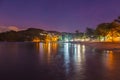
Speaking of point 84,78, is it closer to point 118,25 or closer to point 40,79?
point 40,79

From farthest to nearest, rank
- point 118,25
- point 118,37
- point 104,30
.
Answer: point 104,30 < point 118,37 < point 118,25

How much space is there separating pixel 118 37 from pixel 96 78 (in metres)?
79.5

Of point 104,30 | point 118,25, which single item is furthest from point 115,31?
point 104,30

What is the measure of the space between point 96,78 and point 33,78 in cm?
445

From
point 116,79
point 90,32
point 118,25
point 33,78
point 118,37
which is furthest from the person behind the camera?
point 90,32

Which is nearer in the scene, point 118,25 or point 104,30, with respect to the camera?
point 118,25

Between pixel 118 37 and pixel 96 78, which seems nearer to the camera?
pixel 96 78

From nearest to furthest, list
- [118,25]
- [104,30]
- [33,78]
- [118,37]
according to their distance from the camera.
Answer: [33,78]
[118,25]
[118,37]
[104,30]

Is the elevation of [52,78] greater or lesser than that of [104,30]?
lesser

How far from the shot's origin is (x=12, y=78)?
16391 mm

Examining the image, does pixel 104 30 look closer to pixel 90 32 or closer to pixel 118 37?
pixel 118 37

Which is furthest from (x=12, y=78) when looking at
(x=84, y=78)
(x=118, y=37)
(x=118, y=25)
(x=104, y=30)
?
(x=104, y=30)

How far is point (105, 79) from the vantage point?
50.4 feet

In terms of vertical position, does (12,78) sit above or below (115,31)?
below
